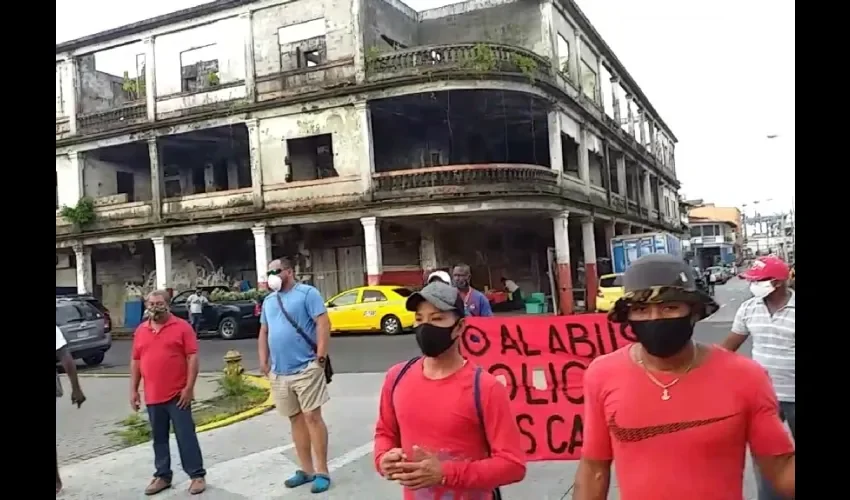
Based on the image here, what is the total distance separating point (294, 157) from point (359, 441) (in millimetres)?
15598

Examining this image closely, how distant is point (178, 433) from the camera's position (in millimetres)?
5254

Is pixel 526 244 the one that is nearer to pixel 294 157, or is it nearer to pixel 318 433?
pixel 294 157

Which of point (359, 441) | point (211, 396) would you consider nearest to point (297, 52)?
point (211, 396)

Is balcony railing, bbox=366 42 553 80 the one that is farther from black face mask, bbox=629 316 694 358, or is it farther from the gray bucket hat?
black face mask, bbox=629 316 694 358

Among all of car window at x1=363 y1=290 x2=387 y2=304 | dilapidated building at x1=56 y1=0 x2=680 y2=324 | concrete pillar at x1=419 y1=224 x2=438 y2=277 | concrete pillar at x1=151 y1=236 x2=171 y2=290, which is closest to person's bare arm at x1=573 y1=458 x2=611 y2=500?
car window at x1=363 y1=290 x2=387 y2=304

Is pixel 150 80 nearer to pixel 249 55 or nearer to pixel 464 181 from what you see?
pixel 249 55

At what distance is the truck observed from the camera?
1402 centimetres

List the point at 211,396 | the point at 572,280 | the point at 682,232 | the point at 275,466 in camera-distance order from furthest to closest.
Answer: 1. the point at 572,280
2. the point at 682,232
3. the point at 211,396
4. the point at 275,466

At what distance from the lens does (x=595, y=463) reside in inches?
86.7

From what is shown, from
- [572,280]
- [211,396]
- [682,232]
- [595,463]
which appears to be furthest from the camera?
[572,280]

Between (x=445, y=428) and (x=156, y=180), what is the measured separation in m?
21.5

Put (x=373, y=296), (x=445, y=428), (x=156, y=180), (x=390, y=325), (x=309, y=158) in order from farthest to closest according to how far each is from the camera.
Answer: (x=156, y=180)
(x=309, y=158)
(x=373, y=296)
(x=390, y=325)
(x=445, y=428)

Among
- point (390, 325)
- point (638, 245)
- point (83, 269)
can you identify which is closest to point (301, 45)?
point (83, 269)
